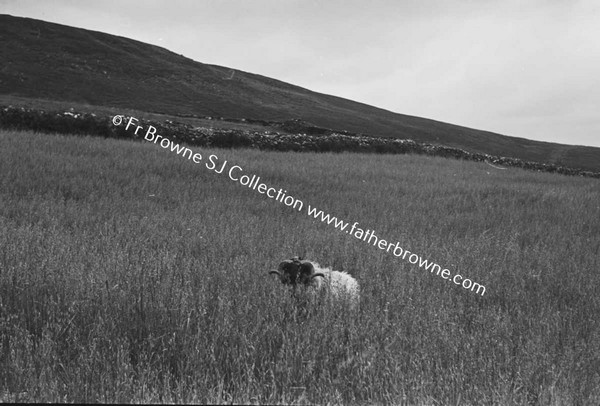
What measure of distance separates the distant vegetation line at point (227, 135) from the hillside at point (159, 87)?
9429 millimetres

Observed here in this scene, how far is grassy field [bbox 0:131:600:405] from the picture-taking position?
2.47 m

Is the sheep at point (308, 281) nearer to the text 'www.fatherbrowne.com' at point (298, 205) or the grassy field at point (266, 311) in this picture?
the grassy field at point (266, 311)

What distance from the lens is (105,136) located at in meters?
17.6

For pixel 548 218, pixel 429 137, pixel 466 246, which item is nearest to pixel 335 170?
pixel 548 218

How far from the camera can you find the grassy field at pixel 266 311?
247 cm

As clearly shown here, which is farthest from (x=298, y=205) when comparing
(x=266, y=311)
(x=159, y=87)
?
(x=159, y=87)

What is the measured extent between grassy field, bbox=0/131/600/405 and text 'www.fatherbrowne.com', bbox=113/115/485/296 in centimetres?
16

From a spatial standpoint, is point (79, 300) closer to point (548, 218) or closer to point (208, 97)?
point (548, 218)

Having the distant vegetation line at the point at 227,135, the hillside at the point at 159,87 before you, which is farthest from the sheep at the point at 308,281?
the hillside at the point at 159,87

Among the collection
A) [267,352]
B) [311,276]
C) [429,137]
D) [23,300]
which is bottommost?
[23,300]

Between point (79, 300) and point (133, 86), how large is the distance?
37258mm

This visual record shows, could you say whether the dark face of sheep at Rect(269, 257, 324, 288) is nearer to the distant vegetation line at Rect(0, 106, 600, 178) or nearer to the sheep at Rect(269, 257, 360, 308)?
the sheep at Rect(269, 257, 360, 308)

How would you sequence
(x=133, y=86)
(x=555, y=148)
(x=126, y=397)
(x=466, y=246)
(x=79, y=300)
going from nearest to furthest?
(x=126, y=397), (x=79, y=300), (x=466, y=246), (x=133, y=86), (x=555, y=148)

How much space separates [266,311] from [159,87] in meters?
39.2
